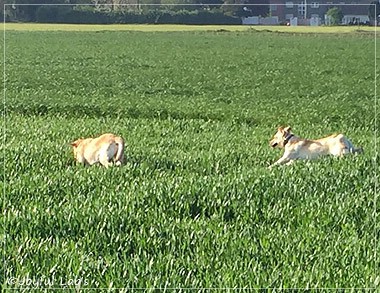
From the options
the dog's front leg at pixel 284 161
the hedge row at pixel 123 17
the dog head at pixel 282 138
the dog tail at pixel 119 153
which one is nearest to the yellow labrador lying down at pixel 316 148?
the dog's front leg at pixel 284 161

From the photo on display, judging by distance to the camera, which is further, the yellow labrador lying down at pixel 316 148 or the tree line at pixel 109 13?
the tree line at pixel 109 13

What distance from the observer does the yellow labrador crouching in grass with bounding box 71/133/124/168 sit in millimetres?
11758

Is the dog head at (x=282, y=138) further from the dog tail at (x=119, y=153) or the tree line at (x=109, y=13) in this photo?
the tree line at (x=109, y=13)

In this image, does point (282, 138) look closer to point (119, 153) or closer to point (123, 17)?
point (119, 153)

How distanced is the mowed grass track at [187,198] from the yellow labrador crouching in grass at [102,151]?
23 centimetres

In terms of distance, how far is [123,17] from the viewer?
60156mm

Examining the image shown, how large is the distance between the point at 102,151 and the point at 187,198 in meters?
3.33

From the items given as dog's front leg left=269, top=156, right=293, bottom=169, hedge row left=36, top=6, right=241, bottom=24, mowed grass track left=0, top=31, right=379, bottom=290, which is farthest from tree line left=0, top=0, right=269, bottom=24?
dog's front leg left=269, top=156, right=293, bottom=169

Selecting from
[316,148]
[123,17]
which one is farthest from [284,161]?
[123,17]

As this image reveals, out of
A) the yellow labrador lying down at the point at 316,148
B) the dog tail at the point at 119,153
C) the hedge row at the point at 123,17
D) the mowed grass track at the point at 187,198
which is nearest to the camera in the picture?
the mowed grass track at the point at 187,198

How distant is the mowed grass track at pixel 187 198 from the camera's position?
20.0ft

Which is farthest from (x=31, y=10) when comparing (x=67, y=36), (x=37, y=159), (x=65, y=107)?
(x=37, y=159)

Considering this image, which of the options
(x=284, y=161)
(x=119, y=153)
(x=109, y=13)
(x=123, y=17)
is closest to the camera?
(x=119, y=153)

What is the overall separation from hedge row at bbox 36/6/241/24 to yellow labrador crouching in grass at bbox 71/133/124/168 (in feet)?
152
